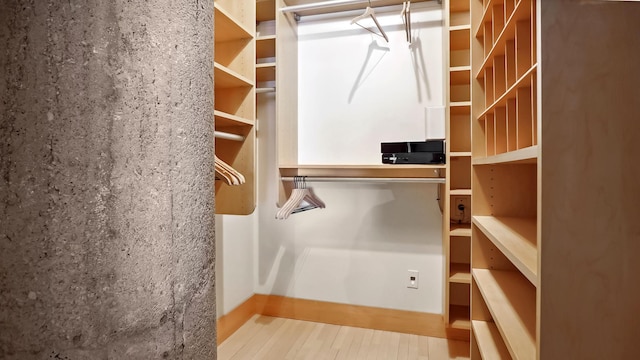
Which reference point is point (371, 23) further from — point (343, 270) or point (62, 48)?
point (62, 48)

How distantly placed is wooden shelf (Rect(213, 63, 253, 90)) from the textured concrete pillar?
1215 mm

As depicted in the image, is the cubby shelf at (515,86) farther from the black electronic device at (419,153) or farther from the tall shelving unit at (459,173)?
the tall shelving unit at (459,173)

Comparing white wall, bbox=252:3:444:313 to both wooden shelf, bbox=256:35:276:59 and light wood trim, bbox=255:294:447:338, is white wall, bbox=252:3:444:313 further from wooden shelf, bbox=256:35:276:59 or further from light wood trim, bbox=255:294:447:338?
wooden shelf, bbox=256:35:276:59

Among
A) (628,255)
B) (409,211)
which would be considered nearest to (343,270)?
(409,211)

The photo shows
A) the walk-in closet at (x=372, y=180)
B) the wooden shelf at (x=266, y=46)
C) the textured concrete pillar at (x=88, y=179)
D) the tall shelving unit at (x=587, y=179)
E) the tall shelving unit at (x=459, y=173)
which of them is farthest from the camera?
the wooden shelf at (x=266, y=46)

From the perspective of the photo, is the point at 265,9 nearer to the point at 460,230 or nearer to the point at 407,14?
the point at 407,14

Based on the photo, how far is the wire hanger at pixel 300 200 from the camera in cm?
254

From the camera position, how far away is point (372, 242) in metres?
2.82

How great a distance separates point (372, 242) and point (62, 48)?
2.47m

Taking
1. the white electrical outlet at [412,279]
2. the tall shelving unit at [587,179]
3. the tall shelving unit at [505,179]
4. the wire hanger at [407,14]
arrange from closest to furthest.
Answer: the tall shelving unit at [587,179] < the tall shelving unit at [505,179] < the wire hanger at [407,14] < the white electrical outlet at [412,279]

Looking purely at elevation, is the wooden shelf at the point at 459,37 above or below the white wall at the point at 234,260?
above

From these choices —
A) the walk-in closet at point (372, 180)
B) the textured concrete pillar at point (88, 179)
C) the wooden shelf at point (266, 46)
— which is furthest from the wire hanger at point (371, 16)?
the textured concrete pillar at point (88, 179)

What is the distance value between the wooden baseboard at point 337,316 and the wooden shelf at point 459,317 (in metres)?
0.12

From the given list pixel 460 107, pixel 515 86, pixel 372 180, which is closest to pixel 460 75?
pixel 460 107
